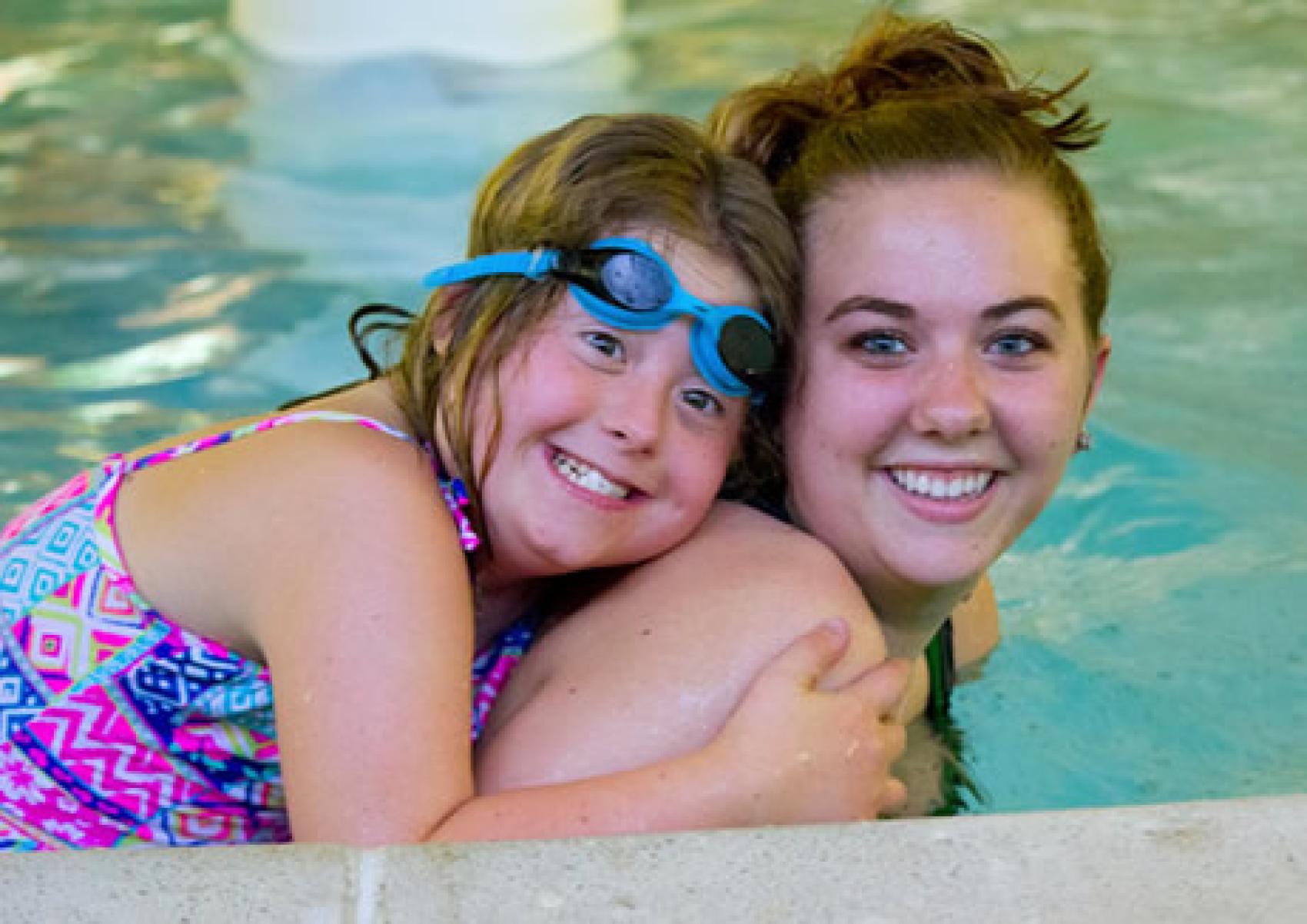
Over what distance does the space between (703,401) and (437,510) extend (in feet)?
1.60

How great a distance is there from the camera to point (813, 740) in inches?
95.4

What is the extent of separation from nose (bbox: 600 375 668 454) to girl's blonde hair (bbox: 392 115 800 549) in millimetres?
168

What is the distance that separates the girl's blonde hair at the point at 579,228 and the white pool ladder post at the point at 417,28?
5064 mm

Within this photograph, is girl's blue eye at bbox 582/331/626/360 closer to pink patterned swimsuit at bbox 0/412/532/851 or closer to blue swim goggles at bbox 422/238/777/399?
blue swim goggles at bbox 422/238/777/399

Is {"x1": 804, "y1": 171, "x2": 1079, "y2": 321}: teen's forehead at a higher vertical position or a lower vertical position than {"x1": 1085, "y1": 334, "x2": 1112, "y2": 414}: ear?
higher

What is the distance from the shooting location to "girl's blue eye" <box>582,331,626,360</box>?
276 cm

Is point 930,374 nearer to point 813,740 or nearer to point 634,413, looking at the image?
point 634,413

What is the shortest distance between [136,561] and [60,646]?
0.19m

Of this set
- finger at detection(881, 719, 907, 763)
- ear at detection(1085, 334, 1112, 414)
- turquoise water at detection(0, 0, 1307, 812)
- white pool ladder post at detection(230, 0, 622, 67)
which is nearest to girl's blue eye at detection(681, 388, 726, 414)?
finger at detection(881, 719, 907, 763)

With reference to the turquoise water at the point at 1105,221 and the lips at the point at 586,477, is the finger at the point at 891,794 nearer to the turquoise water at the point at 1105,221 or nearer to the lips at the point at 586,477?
the lips at the point at 586,477

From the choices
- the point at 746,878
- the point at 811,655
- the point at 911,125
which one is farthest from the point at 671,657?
the point at 911,125

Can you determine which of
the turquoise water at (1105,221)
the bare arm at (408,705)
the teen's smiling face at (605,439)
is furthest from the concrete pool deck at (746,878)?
the turquoise water at (1105,221)

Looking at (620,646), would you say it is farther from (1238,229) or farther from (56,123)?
(56,123)

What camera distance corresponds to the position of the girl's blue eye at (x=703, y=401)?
2.80 meters
